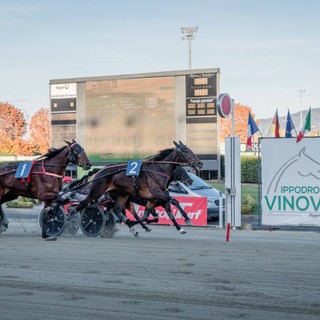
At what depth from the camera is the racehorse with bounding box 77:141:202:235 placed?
16.9 m

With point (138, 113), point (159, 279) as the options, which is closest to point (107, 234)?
point (159, 279)

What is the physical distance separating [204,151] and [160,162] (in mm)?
17269

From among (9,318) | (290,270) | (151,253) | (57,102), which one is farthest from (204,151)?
(9,318)

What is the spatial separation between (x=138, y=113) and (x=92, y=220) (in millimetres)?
18361

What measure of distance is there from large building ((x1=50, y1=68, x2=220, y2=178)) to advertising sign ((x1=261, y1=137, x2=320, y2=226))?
14.1 meters

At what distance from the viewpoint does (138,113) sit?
35344 mm

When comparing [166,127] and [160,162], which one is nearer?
[160,162]

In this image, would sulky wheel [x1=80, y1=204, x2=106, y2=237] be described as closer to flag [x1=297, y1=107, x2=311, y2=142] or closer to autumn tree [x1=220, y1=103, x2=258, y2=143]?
flag [x1=297, y1=107, x2=311, y2=142]

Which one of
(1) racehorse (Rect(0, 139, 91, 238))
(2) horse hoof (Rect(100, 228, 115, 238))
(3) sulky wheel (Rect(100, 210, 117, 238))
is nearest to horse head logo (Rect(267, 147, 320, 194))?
(3) sulky wheel (Rect(100, 210, 117, 238))

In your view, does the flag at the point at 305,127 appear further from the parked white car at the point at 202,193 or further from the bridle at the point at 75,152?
the bridle at the point at 75,152

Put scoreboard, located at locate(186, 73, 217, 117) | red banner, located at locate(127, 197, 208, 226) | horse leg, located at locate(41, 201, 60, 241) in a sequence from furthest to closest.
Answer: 1. scoreboard, located at locate(186, 73, 217, 117)
2. red banner, located at locate(127, 197, 208, 226)
3. horse leg, located at locate(41, 201, 60, 241)

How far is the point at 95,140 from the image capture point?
36.0 m

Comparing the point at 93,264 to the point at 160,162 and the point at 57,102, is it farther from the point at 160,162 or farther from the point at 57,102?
the point at 57,102

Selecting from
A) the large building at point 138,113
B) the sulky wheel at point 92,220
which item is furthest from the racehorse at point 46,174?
the large building at point 138,113
